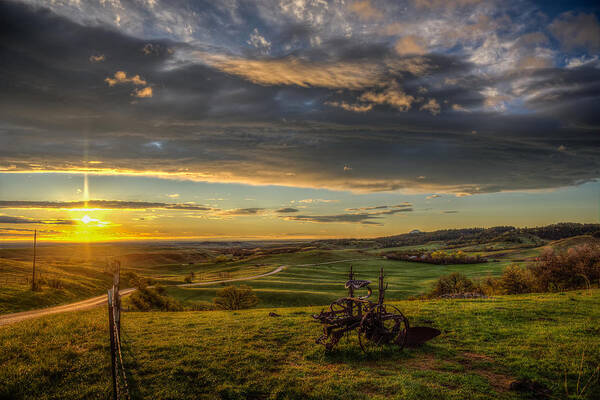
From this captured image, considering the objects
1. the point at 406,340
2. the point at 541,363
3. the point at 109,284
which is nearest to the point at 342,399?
the point at 406,340

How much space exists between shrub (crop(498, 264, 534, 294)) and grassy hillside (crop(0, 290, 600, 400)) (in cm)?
2373

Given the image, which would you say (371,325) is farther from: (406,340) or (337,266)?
(337,266)

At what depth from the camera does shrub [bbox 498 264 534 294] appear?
40625 millimetres

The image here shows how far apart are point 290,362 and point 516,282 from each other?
40.0 meters

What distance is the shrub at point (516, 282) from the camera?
40.6 metres

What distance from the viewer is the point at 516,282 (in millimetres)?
40906

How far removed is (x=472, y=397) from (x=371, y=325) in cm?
532

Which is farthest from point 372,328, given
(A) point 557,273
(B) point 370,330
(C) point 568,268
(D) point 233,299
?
(C) point 568,268

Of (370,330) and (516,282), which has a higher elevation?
(370,330)

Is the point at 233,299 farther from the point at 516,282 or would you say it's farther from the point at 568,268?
the point at 568,268

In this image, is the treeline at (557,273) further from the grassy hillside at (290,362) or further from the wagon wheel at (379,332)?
the wagon wheel at (379,332)

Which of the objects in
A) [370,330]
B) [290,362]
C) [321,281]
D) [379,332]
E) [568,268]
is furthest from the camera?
[321,281]

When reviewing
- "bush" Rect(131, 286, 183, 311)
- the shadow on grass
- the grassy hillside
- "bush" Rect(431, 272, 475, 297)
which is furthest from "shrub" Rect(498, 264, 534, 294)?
"bush" Rect(131, 286, 183, 311)

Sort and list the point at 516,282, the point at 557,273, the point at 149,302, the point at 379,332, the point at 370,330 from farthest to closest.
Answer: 1. the point at 516,282
2. the point at 557,273
3. the point at 149,302
4. the point at 370,330
5. the point at 379,332
